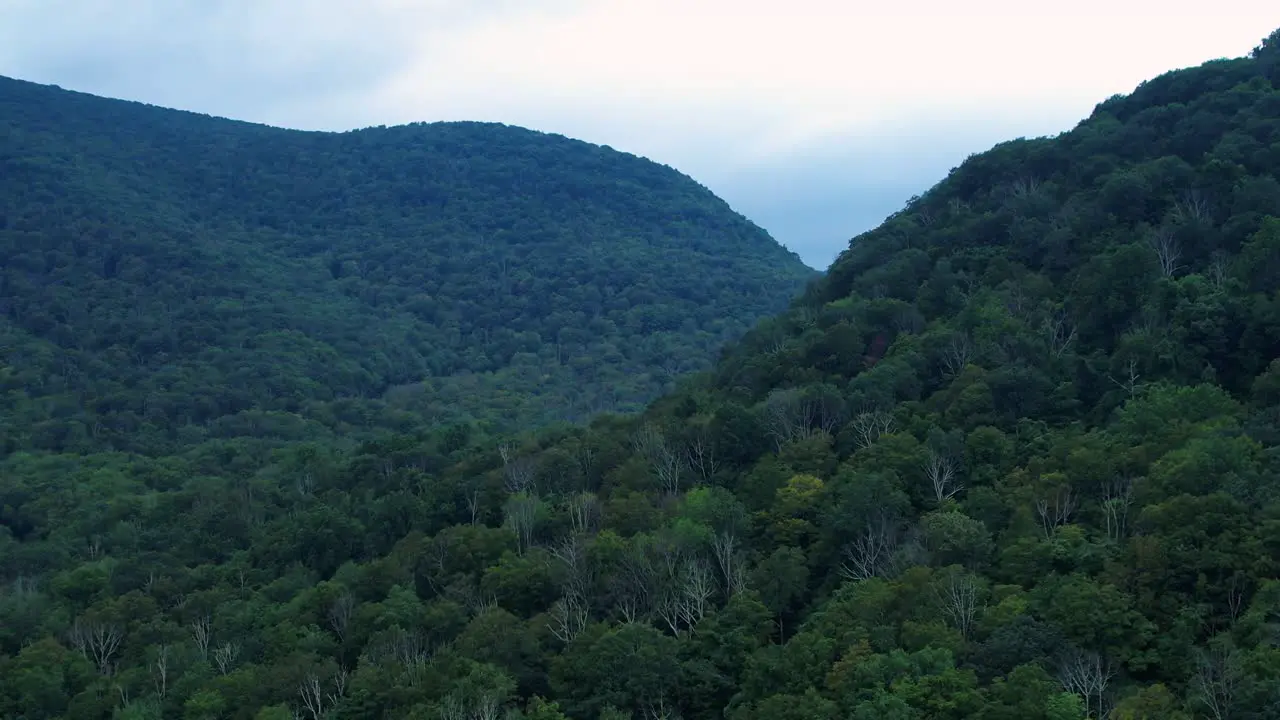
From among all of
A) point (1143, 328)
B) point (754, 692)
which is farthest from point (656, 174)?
point (754, 692)

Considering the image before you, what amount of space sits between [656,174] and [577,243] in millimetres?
30043

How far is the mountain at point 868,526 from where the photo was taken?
1177 inches

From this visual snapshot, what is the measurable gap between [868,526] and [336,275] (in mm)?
104254

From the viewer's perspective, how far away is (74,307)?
A: 10519 cm

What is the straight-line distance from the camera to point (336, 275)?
13275cm

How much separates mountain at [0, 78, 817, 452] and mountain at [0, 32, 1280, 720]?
3151 cm

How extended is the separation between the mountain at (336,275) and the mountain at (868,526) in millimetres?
31505

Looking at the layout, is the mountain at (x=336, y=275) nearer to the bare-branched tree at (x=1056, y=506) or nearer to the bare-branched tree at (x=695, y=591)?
the bare-branched tree at (x=695, y=591)

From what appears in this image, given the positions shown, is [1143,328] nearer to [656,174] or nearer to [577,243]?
[577,243]

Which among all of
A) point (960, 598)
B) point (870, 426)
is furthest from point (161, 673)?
point (960, 598)

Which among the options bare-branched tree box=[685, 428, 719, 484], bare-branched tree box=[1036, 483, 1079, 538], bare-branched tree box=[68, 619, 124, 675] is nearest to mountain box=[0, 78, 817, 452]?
bare-branched tree box=[68, 619, 124, 675]

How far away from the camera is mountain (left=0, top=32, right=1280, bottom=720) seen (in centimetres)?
2989

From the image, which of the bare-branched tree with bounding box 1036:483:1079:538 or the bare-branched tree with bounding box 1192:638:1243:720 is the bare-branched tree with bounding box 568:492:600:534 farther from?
the bare-branched tree with bounding box 1192:638:1243:720

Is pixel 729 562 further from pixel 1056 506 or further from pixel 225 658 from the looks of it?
pixel 225 658
